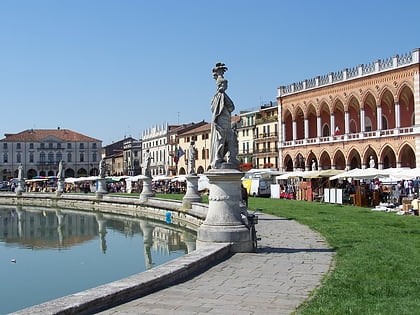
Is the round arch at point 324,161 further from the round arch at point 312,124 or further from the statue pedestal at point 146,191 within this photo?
the statue pedestal at point 146,191

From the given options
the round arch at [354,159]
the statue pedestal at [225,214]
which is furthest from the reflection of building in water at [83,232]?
the round arch at [354,159]

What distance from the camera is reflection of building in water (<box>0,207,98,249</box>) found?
21000 millimetres

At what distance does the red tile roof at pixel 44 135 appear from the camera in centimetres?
12350

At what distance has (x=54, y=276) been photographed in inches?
530

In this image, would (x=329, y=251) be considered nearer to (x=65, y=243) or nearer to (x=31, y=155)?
(x=65, y=243)

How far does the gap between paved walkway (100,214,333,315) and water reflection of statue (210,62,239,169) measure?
218 cm

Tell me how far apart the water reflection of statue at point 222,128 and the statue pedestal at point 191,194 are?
13.2m

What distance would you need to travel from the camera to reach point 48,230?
83.5 ft

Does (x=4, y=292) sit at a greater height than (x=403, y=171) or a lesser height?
lesser

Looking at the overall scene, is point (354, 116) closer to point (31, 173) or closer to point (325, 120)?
point (325, 120)

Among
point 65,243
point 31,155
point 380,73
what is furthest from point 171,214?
point 31,155

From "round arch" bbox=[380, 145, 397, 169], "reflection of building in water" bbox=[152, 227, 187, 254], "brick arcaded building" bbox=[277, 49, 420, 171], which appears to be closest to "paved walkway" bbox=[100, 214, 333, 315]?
"reflection of building in water" bbox=[152, 227, 187, 254]

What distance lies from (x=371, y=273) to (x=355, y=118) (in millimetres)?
46561

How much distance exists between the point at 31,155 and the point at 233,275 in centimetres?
12047
